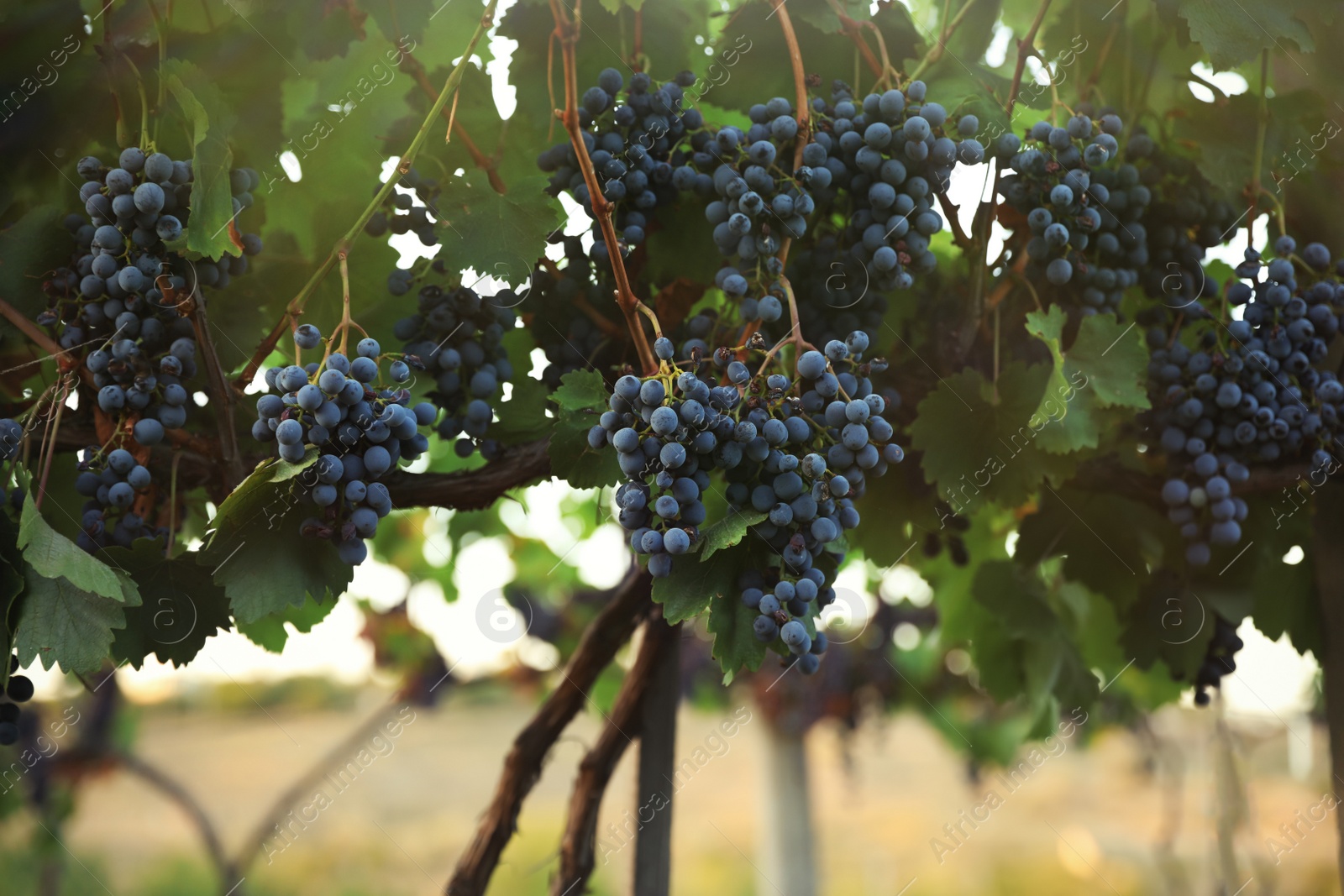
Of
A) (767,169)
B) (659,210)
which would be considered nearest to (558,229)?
(659,210)

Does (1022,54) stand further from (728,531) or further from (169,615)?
(169,615)

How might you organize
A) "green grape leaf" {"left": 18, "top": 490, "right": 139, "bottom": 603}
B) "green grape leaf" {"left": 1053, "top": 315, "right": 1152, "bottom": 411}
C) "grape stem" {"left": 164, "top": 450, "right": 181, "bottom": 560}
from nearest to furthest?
1. "green grape leaf" {"left": 18, "top": 490, "right": 139, "bottom": 603}
2. "grape stem" {"left": 164, "top": 450, "right": 181, "bottom": 560}
3. "green grape leaf" {"left": 1053, "top": 315, "right": 1152, "bottom": 411}

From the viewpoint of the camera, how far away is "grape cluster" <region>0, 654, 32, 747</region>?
77cm

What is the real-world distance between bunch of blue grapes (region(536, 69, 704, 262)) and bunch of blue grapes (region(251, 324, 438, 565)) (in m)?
0.23

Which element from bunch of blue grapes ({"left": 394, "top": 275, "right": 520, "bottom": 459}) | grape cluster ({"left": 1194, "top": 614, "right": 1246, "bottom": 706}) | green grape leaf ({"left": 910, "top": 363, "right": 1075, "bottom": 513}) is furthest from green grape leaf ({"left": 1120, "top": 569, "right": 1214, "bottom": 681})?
bunch of blue grapes ({"left": 394, "top": 275, "right": 520, "bottom": 459})

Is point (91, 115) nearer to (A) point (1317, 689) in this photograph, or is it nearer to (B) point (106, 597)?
(B) point (106, 597)

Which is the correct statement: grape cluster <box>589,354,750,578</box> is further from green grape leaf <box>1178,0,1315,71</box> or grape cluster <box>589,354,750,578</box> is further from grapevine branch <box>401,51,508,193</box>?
green grape leaf <box>1178,0,1315,71</box>

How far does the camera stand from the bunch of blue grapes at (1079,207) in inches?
32.7

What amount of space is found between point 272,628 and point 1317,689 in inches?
87.7

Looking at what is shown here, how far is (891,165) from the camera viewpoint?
0.79 m

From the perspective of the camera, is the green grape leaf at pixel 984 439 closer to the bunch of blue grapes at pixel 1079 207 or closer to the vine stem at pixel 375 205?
the bunch of blue grapes at pixel 1079 207

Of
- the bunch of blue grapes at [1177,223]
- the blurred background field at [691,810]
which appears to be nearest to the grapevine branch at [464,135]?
the bunch of blue grapes at [1177,223]

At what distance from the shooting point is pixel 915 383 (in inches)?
37.3

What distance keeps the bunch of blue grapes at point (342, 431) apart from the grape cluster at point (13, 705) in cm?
28
